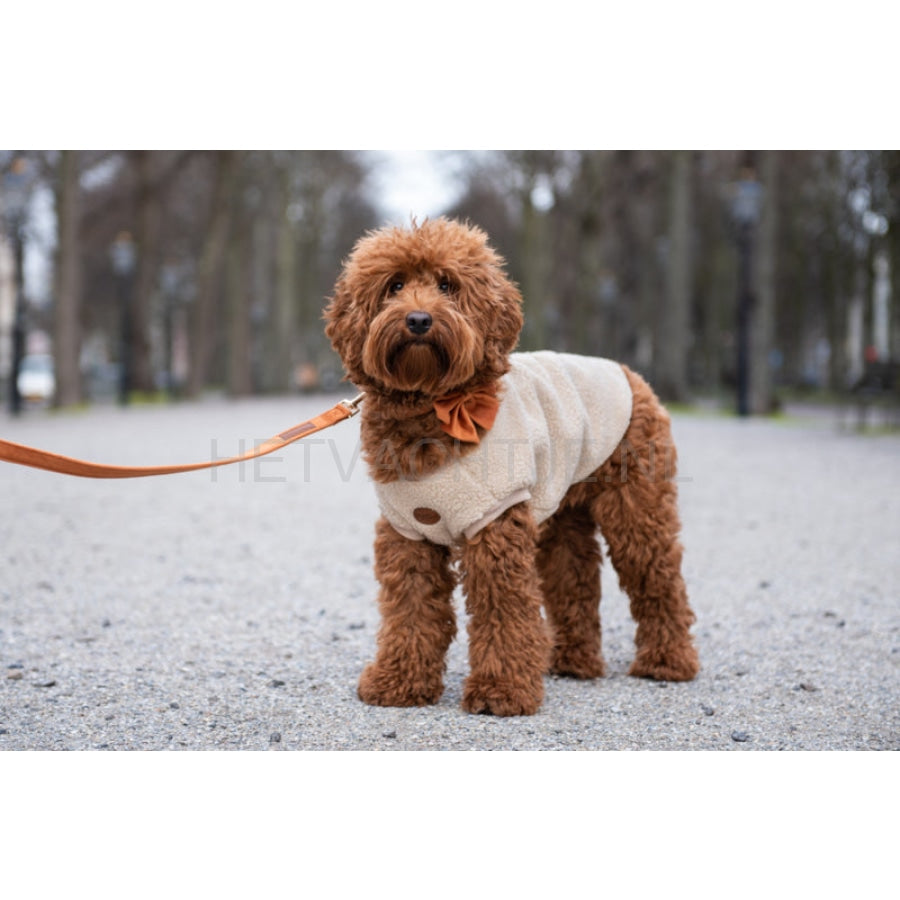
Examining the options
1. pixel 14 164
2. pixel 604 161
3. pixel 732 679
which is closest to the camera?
pixel 732 679

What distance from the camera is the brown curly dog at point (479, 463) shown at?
11.9 ft

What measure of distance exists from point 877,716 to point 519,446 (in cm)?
168

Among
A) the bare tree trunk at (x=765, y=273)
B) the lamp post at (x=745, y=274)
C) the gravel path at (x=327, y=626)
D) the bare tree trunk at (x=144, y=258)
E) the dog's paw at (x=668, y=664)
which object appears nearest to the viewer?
the gravel path at (x=327, y=626)

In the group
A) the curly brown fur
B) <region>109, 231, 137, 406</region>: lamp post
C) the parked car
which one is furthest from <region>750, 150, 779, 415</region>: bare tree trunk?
the parked car

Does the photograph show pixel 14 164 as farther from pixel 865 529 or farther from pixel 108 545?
pixel 865 529

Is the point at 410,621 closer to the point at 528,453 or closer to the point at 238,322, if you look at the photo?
the point at 528,453

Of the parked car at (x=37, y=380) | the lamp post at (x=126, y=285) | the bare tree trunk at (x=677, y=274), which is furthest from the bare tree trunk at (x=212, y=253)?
the bare tree trunk at (x=677, y=274)

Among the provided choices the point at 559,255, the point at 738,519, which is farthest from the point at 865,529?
the point at 559,255

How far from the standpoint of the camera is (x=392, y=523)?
13.0 feet

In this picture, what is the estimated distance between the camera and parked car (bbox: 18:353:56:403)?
32.1m

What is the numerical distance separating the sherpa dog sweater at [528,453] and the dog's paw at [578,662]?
2.46 feet

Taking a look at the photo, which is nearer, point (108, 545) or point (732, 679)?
point (732, 679)

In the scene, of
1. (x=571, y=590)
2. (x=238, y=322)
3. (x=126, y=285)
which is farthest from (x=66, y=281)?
(x=571, y=590)

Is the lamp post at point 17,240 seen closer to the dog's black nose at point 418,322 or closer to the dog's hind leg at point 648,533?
the dog's hind leg at point 648,533
